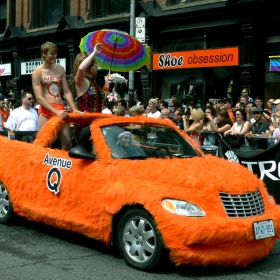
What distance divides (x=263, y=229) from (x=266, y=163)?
12.8ft

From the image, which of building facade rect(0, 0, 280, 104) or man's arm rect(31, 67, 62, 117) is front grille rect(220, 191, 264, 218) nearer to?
man's arm rect(31, 67, 62, 117)

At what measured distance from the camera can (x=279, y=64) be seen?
54.3ft

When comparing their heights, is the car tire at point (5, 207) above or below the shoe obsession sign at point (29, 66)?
below

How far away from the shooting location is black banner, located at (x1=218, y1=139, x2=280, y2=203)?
916 cm

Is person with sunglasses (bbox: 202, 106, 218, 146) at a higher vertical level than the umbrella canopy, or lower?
lower

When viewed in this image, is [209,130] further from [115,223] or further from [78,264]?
[78,264]

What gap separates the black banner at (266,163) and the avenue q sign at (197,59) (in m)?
8.51

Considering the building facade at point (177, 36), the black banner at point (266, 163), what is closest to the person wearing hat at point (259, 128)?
the black banner at point (266, 163)

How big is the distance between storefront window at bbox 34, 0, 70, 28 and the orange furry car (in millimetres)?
20185

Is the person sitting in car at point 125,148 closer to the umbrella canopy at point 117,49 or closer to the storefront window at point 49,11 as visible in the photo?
the umbrella canopy at point 117,49

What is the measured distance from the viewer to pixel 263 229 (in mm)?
5480

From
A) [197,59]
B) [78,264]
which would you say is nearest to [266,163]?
[78,264]

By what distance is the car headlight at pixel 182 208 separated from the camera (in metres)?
5.24

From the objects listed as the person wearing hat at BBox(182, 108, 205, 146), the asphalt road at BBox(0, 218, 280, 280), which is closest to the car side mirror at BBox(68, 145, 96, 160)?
the asphalt road at BBox(0, 218, 280, 280)
